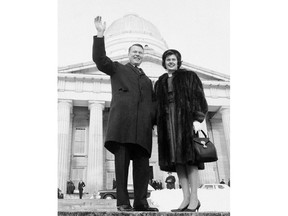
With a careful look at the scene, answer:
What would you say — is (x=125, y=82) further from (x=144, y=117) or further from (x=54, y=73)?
(x=54, y=73)

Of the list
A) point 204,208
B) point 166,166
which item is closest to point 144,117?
point 166,166

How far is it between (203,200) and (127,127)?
291 inches

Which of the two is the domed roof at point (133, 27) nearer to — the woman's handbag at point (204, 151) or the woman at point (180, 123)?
the woman at point (180, 123)

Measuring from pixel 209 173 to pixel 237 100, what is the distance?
23829 millimetres

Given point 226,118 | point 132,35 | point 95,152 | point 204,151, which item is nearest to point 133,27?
point 132,35

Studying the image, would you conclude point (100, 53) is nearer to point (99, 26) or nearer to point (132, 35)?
point (99, 26)

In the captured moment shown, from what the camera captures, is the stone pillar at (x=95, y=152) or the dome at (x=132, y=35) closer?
the stone pillar at (x=95, y=152)

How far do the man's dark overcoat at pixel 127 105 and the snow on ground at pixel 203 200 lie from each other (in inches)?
261

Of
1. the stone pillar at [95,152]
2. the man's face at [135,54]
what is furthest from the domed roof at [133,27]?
the man's face at [135,54]

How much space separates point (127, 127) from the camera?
165 inches

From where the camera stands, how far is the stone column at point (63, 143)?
25.2 meters

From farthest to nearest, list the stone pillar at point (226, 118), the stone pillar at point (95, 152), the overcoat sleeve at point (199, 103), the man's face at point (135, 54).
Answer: the stone pillar at point (226, 118) < the stone pillar at point (95, 152) < the man's face at point (135, 54) < the overcoat sleeve at point (199, 103)

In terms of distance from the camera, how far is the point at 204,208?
10.7 m

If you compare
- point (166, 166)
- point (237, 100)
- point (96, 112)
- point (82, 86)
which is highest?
point (82, 86)
